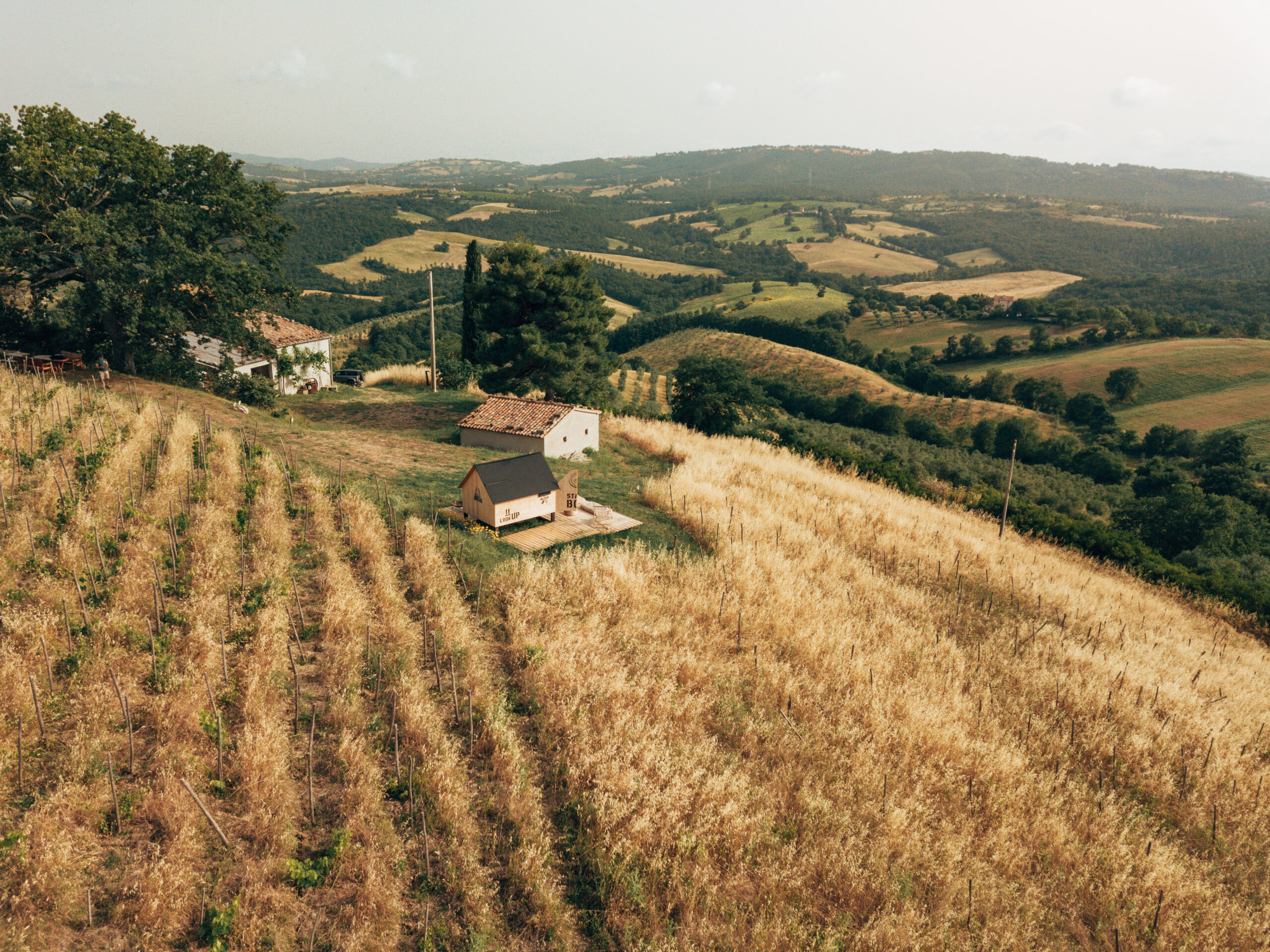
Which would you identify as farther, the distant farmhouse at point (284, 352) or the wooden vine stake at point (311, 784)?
the distant farmhouse at point (284, 352)

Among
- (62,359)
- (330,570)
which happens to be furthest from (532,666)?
(62,359)

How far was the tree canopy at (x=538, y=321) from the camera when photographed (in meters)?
33.1

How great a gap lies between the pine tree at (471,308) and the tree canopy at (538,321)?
167 centimetres

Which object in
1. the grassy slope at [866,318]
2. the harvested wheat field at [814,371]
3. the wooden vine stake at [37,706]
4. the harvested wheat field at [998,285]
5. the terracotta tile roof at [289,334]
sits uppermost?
the harvested wheat field at [998,285]

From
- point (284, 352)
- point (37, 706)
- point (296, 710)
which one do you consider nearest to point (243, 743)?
point (296, 710)

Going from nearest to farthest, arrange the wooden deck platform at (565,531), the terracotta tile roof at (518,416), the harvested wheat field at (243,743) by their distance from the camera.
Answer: the harvested wheat field at (243,743) < the wooden deck platform at (565,531) < the terracotta tile roof at (518,416)

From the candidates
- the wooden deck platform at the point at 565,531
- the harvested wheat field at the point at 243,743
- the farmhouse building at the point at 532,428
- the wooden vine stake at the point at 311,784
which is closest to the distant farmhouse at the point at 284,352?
the farmhouse building at the point at 532,428

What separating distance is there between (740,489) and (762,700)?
12.6 metres

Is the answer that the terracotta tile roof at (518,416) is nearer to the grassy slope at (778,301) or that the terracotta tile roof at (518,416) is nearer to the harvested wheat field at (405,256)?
the grassy slope at (778,301)

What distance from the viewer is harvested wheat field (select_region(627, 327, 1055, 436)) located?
8044cm

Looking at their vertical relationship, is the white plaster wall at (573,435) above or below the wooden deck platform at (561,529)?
above

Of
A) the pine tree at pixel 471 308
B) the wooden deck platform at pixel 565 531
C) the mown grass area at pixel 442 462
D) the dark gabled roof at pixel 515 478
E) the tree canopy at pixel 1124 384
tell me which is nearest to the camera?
the wooden deck platform at pixel 565 531

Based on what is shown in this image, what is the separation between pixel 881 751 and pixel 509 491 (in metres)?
10.3

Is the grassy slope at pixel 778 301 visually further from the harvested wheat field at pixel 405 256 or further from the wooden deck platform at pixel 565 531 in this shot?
the wooden deck platform at pixel 565 531
